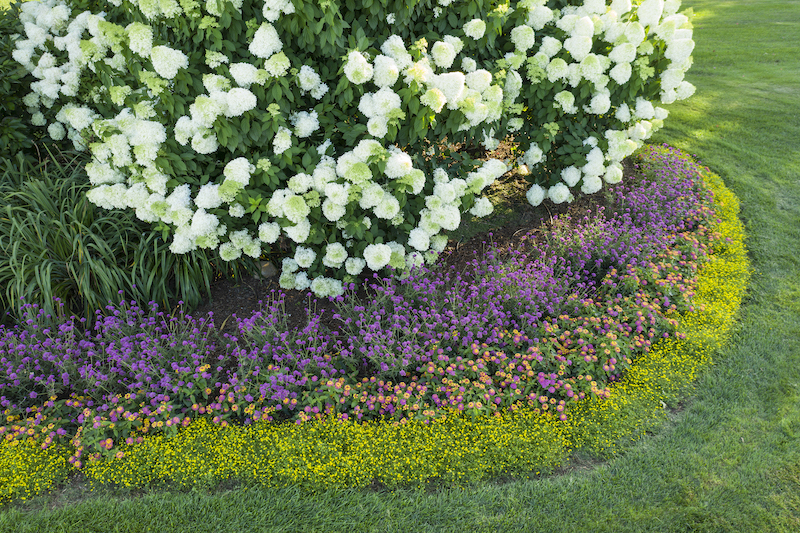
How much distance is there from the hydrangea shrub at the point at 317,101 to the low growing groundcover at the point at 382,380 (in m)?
0.62

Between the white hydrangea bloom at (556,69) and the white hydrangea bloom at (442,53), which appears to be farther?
the white hydrangea bloom at (556,69)

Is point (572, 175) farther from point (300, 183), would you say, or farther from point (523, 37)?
point (300, 183)

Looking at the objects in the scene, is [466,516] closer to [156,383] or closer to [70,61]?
[156,383]

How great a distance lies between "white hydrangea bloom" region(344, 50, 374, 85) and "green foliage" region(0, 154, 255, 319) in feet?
5.84

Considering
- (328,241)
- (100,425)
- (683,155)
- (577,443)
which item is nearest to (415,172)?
(328,241)

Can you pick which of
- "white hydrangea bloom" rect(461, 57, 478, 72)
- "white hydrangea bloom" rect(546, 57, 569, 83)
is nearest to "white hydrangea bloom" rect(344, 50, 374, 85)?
"white hydrangea bloom" rect(461, 57, 478, 72)

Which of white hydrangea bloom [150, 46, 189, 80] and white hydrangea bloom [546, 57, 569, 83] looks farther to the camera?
white hydrangea bloom [546, 57, 569, 83]

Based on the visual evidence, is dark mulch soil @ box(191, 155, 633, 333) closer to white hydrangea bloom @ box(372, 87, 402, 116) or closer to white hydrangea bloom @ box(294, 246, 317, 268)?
white hydrangea bloom @ box(294, 246, 317, 268)

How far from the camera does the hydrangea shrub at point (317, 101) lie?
12.5ft

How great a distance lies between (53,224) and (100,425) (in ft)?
6.62

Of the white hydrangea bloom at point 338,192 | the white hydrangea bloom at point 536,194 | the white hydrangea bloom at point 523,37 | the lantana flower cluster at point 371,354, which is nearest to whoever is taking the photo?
the lantana flower cluster at point 371,354

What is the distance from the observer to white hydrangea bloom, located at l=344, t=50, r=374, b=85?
3721 millimetres

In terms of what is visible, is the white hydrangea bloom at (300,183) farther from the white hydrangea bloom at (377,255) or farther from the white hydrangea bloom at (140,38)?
the white hydrangea bloom at (140,38)

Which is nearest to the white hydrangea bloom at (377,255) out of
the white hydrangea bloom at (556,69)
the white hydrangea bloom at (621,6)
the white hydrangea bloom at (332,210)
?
the white hydrangea bloom at (332,210)
